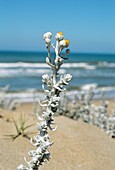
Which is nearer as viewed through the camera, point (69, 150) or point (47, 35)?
point (47, 35)

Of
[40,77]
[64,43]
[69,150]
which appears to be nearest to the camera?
[64,43]

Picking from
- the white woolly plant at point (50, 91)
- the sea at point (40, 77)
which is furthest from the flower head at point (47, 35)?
the sea at point (40, 77)

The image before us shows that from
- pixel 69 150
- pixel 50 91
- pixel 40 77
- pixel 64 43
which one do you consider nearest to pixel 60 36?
pixel 64 43

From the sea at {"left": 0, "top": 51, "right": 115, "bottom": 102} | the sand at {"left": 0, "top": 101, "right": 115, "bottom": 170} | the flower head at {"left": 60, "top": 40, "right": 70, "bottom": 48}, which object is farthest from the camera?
the sea at {"left": 0, "top": 51, "right": 115, "bottom": 102}

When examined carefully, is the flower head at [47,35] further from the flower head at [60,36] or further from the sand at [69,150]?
the sand at [69,150]

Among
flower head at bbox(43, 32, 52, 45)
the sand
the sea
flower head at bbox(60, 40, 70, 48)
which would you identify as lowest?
the sea

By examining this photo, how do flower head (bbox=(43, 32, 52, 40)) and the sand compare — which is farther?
the sand

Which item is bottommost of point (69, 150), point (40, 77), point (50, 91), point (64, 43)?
point (40, 77)

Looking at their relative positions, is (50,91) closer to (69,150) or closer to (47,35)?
(47,35)

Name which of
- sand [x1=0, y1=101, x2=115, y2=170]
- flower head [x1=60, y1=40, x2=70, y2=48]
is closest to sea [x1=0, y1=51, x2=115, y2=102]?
flower head [x1=60, y1=40, x2=70, y2=48]

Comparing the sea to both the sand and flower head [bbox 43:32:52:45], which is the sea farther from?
the sand
